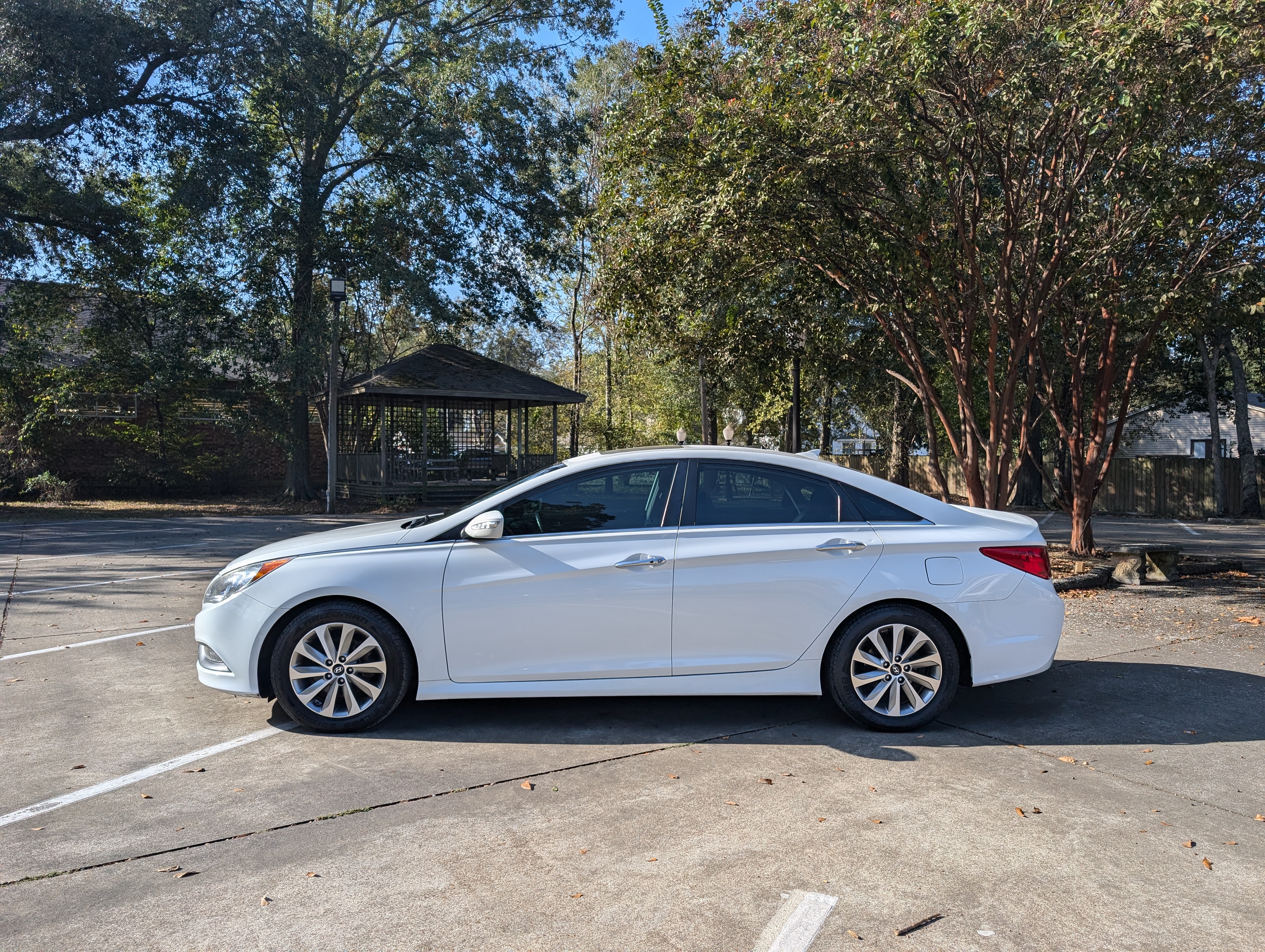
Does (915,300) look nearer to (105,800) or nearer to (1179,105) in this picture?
(1179,105)

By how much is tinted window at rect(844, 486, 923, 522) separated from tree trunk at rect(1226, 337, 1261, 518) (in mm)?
24559

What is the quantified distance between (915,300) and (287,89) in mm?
15436

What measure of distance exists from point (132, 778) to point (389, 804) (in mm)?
1358

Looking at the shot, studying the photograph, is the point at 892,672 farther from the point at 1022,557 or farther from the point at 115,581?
the point at 115,581

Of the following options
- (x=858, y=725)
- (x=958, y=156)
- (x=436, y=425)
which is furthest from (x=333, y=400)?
(x=858, y=725)

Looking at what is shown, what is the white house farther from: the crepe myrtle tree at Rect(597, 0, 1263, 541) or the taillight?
the taillight

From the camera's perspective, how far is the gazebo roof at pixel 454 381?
23.0m

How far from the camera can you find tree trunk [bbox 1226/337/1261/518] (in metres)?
25.5

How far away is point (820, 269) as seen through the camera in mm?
12969


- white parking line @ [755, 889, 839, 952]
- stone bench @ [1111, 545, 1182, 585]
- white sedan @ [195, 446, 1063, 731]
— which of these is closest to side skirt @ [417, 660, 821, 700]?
white sedan @ [195, 446, 1063, 731]

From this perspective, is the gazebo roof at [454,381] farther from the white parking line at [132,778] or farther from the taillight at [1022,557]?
the taillight at [1022,557]

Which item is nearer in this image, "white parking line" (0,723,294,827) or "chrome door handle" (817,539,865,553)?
"white parking line" (0,723,294,827)

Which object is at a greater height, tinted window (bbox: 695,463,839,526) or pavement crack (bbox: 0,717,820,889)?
tinted window (bbox: 695,463,839,526)

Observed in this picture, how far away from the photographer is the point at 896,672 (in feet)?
17.0
